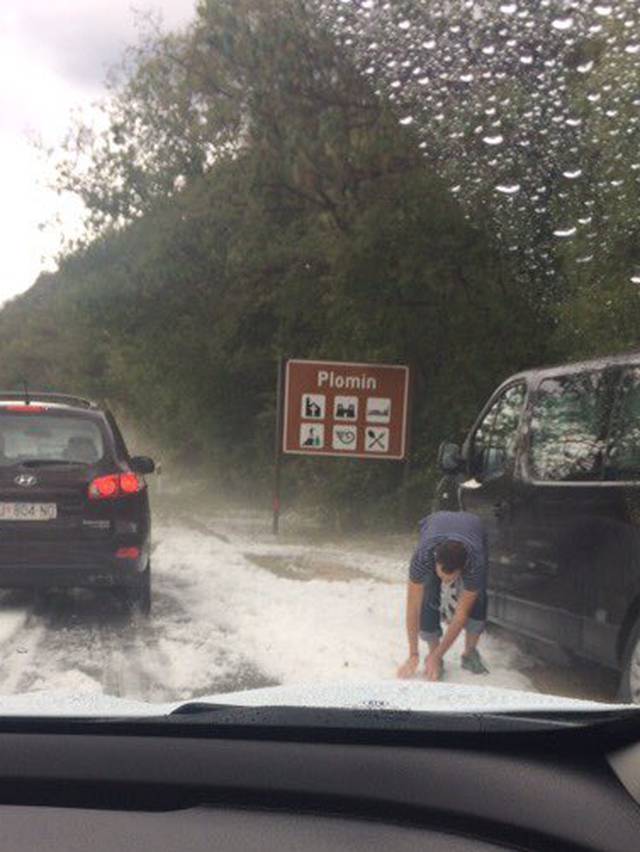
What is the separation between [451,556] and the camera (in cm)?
704

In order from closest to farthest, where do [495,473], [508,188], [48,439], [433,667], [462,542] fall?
[433,667]
[462,542]
[495,473]
[48,439]
[508,188]

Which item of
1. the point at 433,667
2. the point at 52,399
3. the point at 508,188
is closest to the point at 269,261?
the point at 508,188

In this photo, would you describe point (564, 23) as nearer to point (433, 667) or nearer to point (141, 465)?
point (141, 465)

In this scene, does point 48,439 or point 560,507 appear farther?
point 48,439

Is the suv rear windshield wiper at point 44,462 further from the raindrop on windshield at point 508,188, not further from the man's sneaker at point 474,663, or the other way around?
the raindrop on windshield at point 508,188

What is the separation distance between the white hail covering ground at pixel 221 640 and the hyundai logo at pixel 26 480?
976 mm

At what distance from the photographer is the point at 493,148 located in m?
10.7

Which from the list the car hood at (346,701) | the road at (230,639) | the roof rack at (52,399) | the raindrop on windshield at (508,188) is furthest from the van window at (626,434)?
the raindrop on windshield at (508,188)

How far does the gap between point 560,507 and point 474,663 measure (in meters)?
1.31

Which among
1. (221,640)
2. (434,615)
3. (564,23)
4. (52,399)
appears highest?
(564,23)

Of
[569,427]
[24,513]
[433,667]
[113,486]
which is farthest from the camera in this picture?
[113,486]

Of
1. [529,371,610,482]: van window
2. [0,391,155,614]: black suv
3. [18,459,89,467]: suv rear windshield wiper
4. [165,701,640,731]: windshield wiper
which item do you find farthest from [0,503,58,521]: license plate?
[165,701,640,731]: windshield wiper

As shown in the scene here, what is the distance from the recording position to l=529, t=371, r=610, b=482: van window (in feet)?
20.0

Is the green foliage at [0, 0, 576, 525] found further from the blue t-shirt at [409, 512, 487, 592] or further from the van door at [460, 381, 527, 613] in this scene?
the blue t-shirt at [409, 512, 487, 592]
